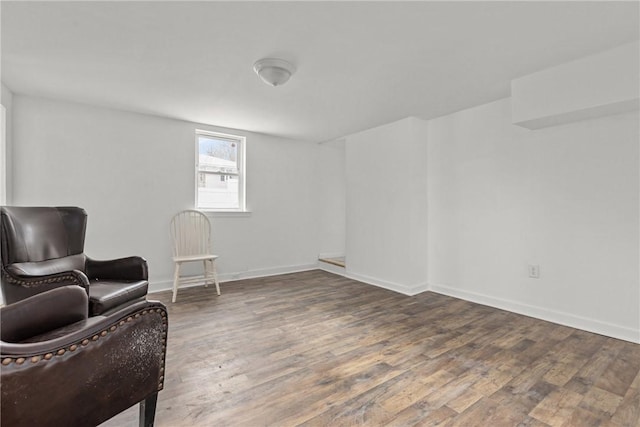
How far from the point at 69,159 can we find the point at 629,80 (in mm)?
5104

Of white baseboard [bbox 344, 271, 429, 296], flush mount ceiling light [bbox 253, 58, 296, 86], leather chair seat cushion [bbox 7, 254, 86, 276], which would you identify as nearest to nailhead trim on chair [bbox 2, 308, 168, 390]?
leather chair seat cushion [bbox 7, 254, 86, 276]

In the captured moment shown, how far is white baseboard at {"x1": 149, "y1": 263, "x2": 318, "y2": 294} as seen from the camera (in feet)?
12.5

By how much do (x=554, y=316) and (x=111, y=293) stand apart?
12.2 ft

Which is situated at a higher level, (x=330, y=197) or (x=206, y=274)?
(x=330, y=197)

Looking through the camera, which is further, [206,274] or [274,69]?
[206,274]

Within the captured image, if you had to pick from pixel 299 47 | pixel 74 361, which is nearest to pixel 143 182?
pixel 299 47

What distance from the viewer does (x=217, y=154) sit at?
14.4 feet

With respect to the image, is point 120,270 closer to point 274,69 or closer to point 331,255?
point 274,69

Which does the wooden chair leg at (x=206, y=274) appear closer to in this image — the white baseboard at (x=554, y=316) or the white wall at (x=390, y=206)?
the white wall at (x=390, y=206)

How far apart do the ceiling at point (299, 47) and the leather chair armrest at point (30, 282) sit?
1584mm

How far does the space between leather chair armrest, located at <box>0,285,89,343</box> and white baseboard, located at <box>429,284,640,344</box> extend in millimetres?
3535

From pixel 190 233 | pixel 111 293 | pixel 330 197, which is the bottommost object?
pixel 111 293

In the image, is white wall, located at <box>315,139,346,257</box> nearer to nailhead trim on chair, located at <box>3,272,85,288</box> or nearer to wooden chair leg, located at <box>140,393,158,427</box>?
nailhead trim on chair, located at <box>3,272,85,288</box>

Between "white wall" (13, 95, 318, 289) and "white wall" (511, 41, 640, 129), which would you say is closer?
"white wall" (511, 41, 640, 129)
